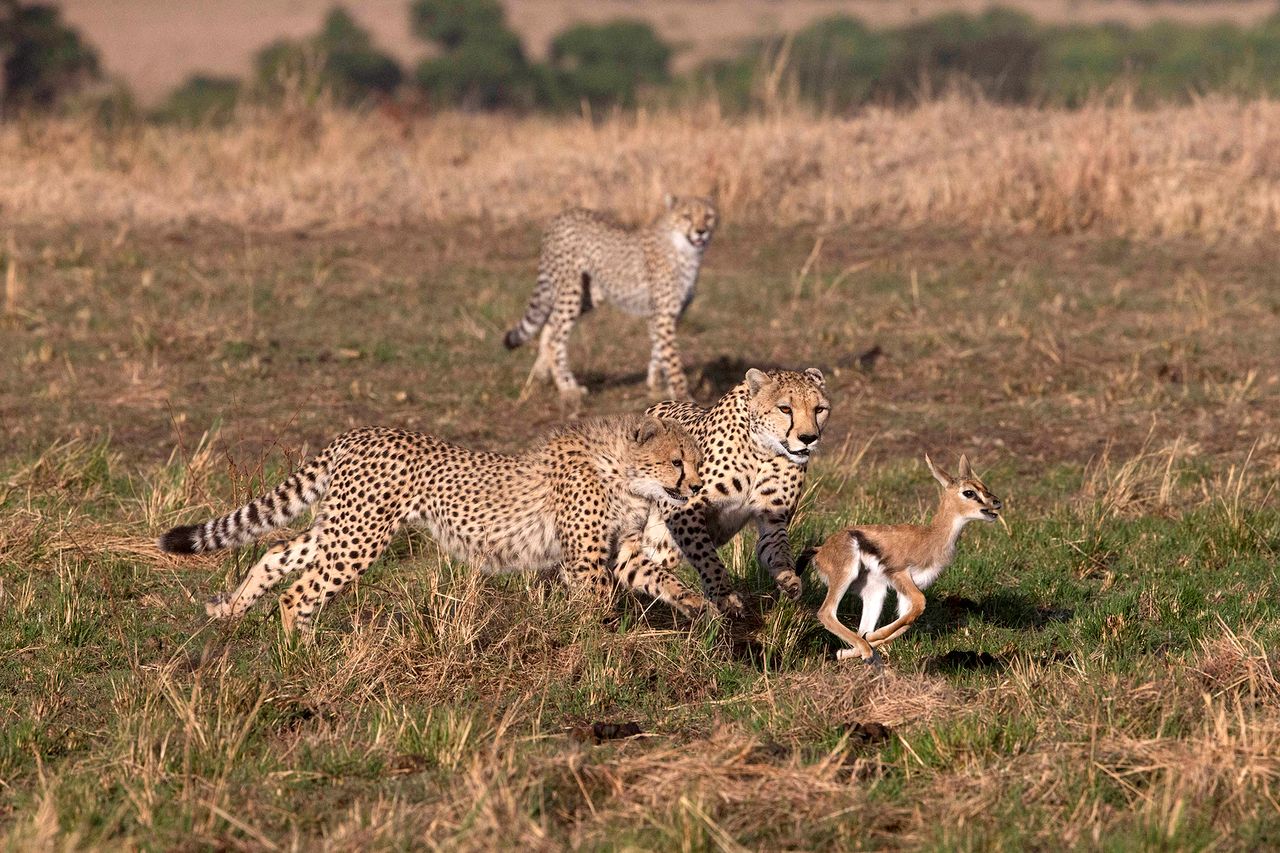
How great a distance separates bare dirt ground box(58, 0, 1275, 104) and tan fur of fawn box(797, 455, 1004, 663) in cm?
4035

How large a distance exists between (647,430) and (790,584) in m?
0.67

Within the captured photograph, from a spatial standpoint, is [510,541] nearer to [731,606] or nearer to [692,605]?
[692,605]

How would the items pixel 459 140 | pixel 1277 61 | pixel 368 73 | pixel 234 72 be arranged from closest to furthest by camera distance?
pixel 459 140
pixel 1277 61
pixel 368 73
pixel 234 72

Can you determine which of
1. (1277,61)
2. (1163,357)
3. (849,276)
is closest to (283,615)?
(1163,357)

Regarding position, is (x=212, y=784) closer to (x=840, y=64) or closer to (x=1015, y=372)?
(x=1015, y=372)

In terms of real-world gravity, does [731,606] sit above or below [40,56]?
above

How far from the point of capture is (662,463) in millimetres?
5656

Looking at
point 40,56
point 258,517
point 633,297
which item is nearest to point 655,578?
point 258,517

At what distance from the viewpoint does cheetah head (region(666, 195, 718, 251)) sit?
32.4ft

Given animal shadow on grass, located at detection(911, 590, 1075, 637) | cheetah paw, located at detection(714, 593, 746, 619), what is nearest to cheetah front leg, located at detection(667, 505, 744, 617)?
cheetah paw, located at detection(714, 593, 746, 619)

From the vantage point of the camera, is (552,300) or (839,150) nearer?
(552,300)

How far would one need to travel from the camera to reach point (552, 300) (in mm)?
10242

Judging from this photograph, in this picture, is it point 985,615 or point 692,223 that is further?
point 692,223

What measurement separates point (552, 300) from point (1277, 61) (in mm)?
21476
